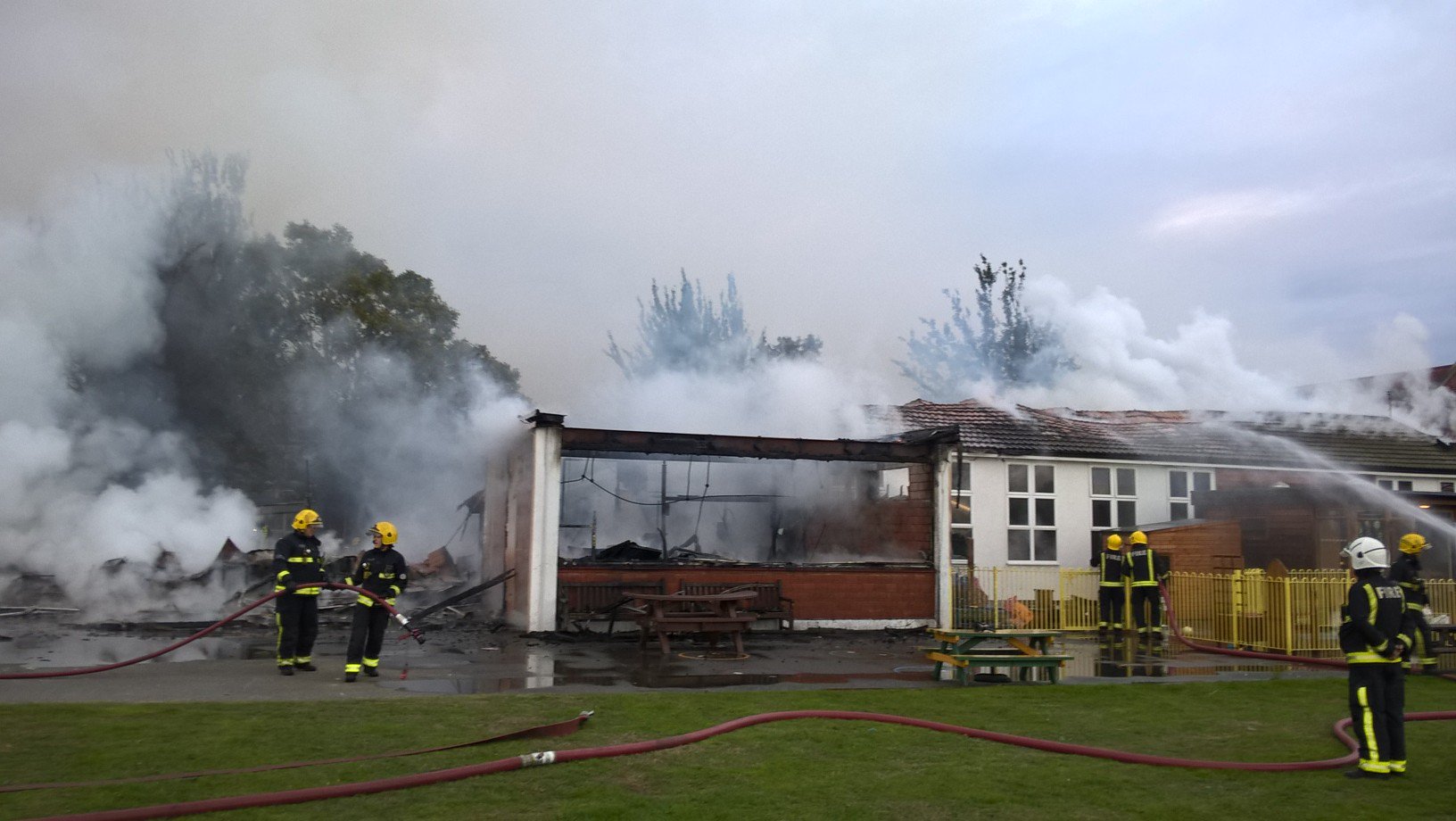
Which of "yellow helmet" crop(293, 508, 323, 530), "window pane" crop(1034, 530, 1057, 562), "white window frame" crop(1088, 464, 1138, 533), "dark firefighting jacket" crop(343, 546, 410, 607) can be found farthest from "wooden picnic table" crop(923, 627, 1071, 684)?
"white window frame" crop(1088, 464, 1138, 533)

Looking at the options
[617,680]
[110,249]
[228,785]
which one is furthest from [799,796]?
[110,249]

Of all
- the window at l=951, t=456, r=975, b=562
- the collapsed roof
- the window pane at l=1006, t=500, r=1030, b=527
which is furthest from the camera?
the collapsed roof

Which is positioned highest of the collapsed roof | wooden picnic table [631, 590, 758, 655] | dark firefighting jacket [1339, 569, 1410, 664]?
the collapsed roof

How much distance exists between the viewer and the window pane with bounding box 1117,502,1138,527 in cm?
2278

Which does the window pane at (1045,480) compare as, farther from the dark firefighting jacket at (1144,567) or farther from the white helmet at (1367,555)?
the white helmet at (1367,555)

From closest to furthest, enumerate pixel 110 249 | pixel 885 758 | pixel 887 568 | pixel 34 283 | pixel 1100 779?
pixel 1100 779, pixel 885 758, pixel 887 568, pixel 34 283, pixel 110 249

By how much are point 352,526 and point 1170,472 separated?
22983 millimetres

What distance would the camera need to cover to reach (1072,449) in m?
22.2

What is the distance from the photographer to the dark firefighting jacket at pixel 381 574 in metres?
11.3

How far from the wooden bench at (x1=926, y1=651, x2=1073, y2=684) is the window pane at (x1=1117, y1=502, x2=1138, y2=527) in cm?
1171

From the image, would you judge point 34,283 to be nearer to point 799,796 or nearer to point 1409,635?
point 799,796

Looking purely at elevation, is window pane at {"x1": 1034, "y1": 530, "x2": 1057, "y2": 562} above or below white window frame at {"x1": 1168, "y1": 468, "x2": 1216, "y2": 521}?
below

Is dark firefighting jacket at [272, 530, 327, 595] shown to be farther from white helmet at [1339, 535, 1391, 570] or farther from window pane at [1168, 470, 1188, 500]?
window pane at [1168, 470, 1188, 500]

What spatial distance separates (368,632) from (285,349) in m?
26.1
